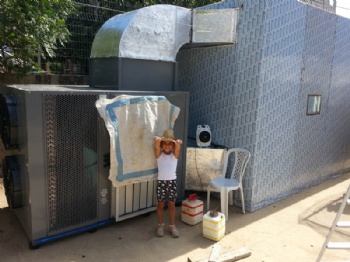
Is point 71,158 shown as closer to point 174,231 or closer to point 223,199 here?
point 174,231

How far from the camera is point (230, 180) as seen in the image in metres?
4.54

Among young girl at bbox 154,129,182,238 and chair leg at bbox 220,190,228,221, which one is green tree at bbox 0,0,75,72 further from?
chair leg at bbox 220,190,228,221

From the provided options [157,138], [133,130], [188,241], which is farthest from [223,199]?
[133,130]

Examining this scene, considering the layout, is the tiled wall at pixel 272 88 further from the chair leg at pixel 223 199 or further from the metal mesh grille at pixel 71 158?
Result: the metal mesh grille at pixel 71 158

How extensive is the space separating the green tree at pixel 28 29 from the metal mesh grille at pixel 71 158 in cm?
212

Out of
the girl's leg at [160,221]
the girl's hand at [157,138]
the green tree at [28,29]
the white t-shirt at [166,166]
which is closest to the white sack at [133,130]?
the girl's hand at [157,138]

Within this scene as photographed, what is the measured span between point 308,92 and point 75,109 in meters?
4.07

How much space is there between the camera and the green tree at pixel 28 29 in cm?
451

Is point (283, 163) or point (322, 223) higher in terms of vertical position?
point (283, 163)

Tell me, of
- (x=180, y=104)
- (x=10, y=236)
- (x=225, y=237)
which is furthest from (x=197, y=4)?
(x=10, y=236)

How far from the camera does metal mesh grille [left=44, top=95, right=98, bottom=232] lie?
3.34 m

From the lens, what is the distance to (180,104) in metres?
4.40

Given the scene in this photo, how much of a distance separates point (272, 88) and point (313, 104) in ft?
4.78

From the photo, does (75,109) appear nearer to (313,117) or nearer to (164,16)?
(164,16)
